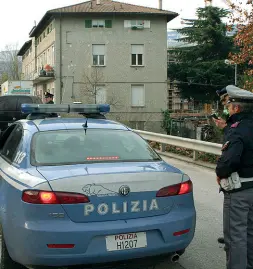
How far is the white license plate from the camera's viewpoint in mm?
3611

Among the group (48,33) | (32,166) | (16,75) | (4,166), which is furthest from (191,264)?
(16,75)

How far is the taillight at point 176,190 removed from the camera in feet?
12.7

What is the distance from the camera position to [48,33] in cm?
4281

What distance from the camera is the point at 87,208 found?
142 inches

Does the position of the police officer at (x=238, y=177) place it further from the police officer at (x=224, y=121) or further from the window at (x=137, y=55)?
the window at (x=137, y=55)

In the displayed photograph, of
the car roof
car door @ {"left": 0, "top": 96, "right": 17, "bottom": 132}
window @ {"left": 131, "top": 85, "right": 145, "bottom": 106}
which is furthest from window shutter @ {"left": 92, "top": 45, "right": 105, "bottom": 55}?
the car roof

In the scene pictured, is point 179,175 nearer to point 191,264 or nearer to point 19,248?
point 191,264

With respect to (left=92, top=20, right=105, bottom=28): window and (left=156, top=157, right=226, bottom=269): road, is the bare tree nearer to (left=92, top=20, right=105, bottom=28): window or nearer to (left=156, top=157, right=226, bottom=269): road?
(left=92, top=20, right=105, bottom=28): window

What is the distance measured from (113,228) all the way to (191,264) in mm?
1357

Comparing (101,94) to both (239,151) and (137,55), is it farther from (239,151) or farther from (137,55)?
(239,151)

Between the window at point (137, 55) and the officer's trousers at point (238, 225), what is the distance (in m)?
35.6

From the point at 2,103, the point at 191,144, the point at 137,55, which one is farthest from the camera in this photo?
the point at 137,55

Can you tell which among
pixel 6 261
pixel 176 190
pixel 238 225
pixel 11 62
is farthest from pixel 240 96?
pixel 11 62

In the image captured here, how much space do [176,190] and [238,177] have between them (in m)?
0.57
